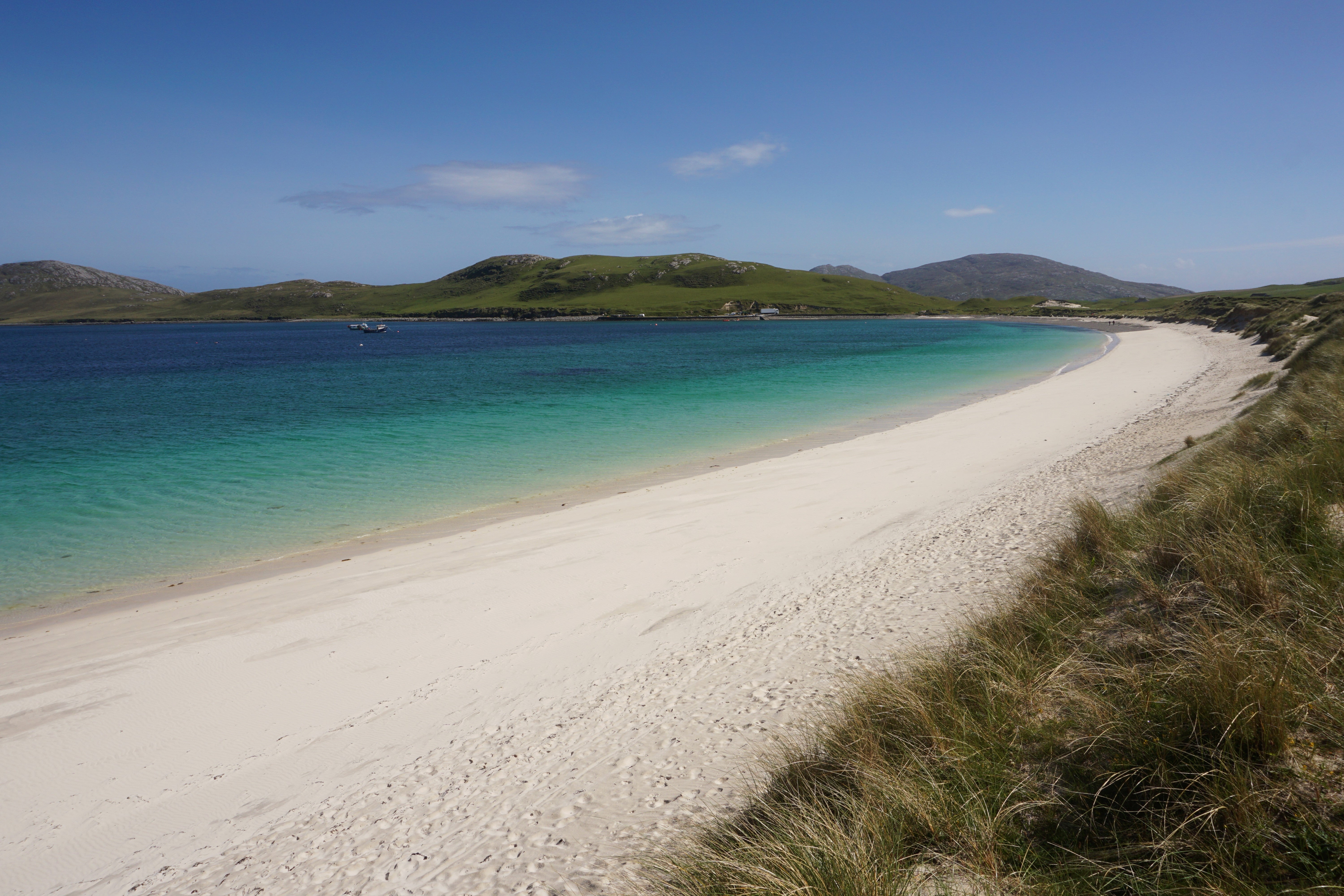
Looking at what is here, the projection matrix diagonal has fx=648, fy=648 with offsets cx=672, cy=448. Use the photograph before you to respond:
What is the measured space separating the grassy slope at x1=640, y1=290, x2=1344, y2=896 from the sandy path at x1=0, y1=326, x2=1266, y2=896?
115cm

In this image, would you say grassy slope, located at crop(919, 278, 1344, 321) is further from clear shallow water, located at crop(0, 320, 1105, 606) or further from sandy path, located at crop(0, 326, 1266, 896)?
sandy path, located at crop(0, 326, 1266, 896)

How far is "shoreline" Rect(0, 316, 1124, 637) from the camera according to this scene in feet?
34.4

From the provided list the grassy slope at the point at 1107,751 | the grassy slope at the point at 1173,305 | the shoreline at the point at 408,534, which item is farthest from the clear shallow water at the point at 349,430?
the grassy slope at the point at 1173,305

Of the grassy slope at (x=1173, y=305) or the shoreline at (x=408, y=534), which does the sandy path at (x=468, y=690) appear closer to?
the shoreline at (x=408, y=534)

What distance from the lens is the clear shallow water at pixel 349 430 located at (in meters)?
14.0

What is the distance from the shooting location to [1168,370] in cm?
3450

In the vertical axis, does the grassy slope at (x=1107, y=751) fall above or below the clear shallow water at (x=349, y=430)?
above

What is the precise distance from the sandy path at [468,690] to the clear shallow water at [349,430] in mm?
3939

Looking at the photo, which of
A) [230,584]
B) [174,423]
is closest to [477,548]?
[230,584]

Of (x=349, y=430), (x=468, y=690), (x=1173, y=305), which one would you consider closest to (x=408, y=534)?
(x=468, y=690)

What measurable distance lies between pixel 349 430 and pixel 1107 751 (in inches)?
1102

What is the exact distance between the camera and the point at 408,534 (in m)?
13.7

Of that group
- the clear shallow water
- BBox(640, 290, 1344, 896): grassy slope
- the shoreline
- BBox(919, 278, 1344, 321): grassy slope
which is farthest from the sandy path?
BBox(919, 278, 1344, 321): grassy slope

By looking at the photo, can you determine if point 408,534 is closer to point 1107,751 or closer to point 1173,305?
point 1107,751
